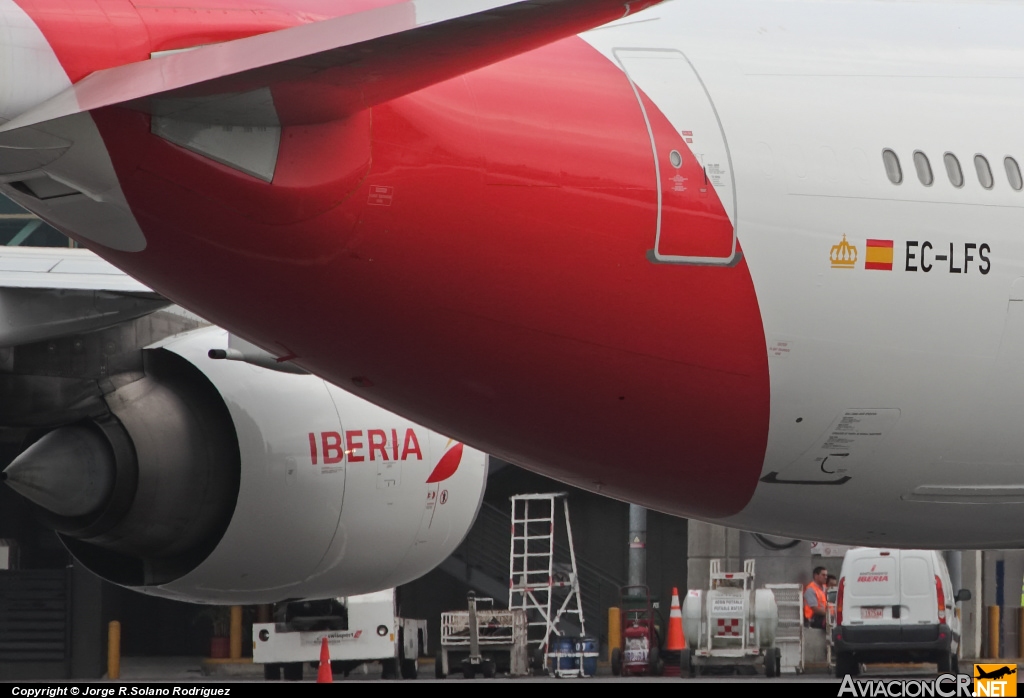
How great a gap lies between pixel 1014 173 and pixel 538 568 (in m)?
18.8

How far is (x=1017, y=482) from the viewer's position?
6.67m

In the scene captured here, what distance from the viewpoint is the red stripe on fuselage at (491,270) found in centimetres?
521

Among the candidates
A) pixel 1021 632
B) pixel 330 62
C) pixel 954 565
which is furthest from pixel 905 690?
pixel 1021 632

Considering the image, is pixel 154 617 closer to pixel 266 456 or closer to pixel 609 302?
pixel 266 456

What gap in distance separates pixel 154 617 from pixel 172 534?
17.4 m

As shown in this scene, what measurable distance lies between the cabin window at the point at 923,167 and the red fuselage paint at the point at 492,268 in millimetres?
896

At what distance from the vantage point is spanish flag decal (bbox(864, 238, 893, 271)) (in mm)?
6020

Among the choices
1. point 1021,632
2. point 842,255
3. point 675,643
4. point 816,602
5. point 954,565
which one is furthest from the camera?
point 1021,632

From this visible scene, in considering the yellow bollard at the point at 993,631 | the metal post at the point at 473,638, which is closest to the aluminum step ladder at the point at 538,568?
the metal post at the point at 473,638

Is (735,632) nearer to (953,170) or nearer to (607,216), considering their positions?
(953,170)

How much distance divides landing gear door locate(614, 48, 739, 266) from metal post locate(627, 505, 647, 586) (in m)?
17.9

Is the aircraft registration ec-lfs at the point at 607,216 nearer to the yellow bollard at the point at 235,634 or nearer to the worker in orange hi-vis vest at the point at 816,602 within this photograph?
the worker in orange hi-vis vest at the point at 816,602

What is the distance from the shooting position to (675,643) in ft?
65.7

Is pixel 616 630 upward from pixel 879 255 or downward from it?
downward
